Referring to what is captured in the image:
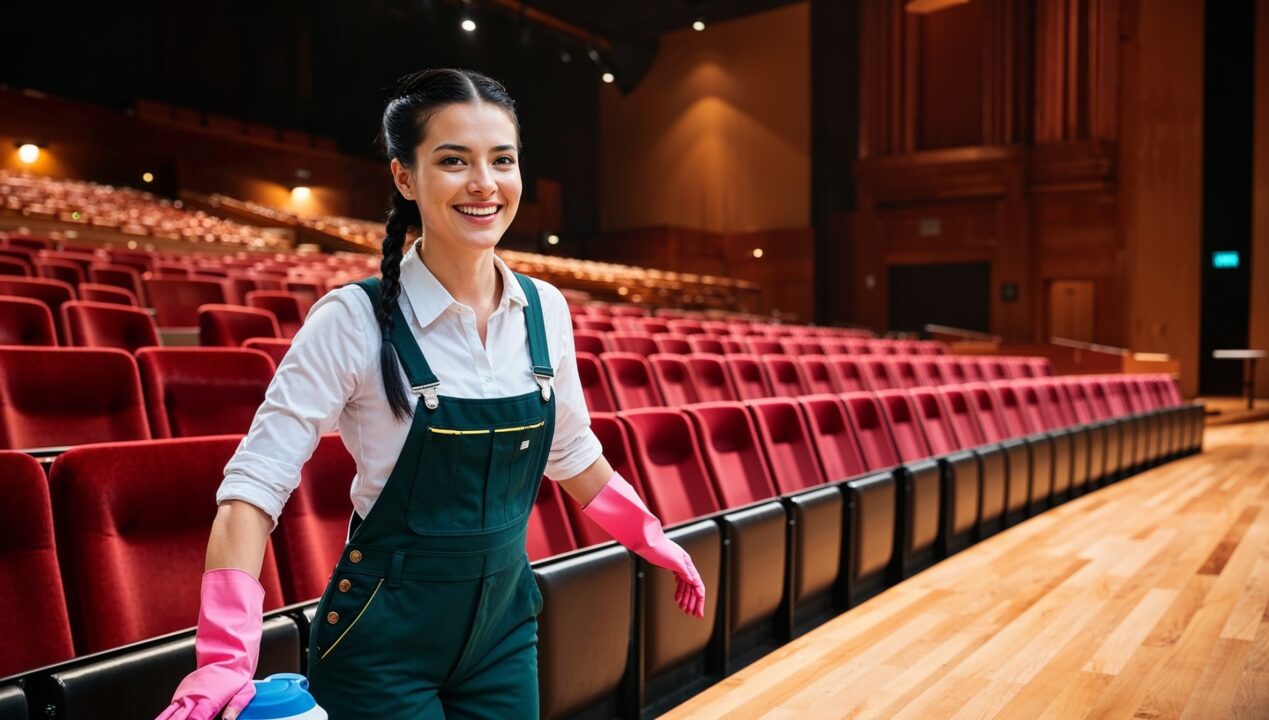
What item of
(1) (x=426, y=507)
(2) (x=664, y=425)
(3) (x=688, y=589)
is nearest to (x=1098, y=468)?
(2) (x=664, y=425)

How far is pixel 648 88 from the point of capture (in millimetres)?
4113

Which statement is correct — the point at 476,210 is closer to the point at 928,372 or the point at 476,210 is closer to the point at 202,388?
the point at 202,388

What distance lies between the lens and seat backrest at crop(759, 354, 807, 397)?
104cm

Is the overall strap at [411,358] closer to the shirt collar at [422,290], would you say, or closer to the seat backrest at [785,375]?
the shirt collar at [422,290]

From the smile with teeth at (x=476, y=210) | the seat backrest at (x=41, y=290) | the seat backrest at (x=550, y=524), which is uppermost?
the seat backrest at (x=41, y=290)

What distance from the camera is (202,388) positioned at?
54 cm

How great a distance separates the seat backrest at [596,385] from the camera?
0.80m

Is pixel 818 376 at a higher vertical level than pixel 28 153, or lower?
lower

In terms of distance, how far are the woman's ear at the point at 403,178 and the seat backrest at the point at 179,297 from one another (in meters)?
0.88

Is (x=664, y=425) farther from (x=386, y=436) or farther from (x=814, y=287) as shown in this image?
(x=814, y=287)

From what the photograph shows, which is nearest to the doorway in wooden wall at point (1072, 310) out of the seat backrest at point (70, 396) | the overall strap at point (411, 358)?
the seat backrest at point (70, 396)

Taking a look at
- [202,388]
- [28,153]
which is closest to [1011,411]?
[202,388]

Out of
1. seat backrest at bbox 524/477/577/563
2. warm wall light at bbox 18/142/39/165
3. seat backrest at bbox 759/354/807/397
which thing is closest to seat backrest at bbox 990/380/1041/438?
seat backrest at bbox 759/354/807/397

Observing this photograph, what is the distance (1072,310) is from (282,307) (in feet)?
8.68
